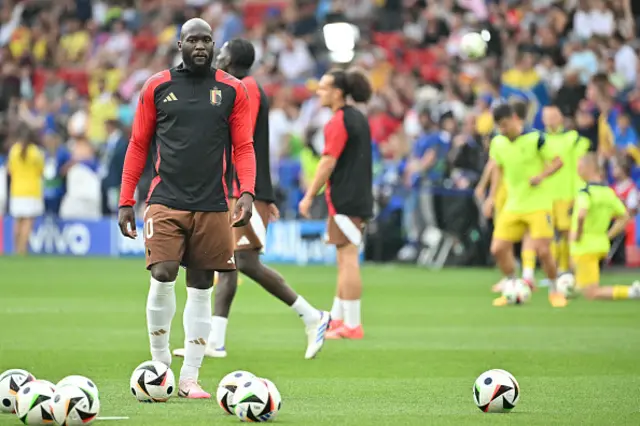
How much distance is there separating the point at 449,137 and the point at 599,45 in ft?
11.9

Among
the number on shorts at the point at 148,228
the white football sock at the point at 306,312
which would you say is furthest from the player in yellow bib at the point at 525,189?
the number on shorts at the point at 148,228

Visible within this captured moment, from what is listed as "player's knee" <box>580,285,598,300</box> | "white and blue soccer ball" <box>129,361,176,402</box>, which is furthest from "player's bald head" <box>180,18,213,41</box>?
"player's knee" <box>580,285,598,300</box>

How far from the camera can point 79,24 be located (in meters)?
35.4

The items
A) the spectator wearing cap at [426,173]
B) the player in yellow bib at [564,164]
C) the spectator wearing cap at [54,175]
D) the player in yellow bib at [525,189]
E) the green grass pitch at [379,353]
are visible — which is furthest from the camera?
the spectator wearing cap at [54,175]

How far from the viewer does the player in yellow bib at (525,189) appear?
16969 millimetres

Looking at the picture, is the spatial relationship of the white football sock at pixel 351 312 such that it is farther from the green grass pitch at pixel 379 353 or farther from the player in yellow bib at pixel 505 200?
the player in yellow bib at pixel 505 200

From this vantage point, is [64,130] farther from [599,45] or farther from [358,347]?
[358,347]

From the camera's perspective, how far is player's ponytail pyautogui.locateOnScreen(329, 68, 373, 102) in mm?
12836

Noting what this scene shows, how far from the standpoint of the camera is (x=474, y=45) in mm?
27969

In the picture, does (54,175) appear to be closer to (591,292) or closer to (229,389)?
(591,292)

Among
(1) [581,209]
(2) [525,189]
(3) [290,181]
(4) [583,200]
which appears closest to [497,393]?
(1) [581,209]

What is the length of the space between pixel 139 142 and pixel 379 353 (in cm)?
378

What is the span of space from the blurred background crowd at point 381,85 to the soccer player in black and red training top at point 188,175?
1456 cm

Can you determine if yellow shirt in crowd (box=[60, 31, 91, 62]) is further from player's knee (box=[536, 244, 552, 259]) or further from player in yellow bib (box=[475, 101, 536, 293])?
player's knee (box=[536, 244, 552, 259])
